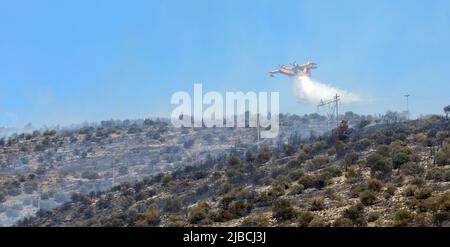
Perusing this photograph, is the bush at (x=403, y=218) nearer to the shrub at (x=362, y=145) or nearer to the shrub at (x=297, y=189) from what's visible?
the shrub at (x=297, y=189)

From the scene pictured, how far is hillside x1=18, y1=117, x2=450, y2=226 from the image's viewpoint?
3241 cm

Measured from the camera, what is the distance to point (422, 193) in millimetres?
32656

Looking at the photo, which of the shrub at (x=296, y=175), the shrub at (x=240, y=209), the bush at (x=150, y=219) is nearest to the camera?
the shrub at (x=240, y=209)

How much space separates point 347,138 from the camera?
222ft

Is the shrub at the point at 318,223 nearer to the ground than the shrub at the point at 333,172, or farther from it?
nearer to the ground

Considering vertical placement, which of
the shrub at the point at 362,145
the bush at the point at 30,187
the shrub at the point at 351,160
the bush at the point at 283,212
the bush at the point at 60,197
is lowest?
the bush at the point at 60,197

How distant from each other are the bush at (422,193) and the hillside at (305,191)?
0.18ft

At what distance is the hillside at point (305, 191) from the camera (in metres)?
32.4

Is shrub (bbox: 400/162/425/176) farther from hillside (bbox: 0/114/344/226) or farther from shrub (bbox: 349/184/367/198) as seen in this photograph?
hillside (bbox: 0/114/344/226)

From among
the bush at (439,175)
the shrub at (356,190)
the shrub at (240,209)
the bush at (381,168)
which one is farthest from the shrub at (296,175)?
the bush at (439,175)

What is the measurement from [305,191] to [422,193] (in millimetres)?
11509

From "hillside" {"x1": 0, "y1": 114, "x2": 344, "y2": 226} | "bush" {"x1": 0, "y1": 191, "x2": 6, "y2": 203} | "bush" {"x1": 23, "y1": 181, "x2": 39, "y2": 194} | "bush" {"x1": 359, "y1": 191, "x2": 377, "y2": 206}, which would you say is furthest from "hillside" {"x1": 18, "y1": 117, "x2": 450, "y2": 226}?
"bush" {"x1": 23, "y1": 181, "x2": 39, "y2": 194}
